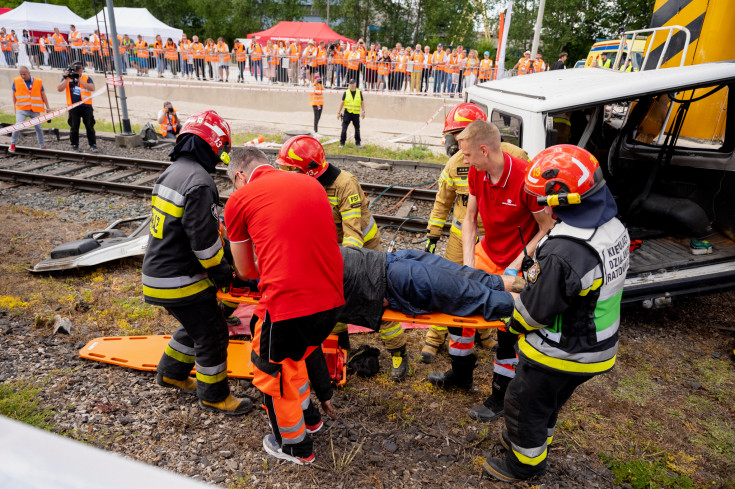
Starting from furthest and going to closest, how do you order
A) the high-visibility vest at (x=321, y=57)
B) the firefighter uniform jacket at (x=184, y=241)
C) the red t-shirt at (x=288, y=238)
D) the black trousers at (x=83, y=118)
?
the high-visibility vest at (x=321, y=57)
the black trousers at (x=83, y=118)
the firefighter uniform jacket at (x=184, y=241)
the red t-shirt at (x=288, y=238)

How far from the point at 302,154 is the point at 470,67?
15.6 meters

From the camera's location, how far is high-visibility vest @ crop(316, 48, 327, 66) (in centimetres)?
1884

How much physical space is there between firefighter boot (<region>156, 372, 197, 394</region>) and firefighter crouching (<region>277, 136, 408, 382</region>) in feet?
4.00

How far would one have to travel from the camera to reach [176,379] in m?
3.76

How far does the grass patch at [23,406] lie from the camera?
10.6 feet

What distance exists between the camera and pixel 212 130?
330cm

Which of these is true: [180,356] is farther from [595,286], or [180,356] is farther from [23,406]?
[595,286]

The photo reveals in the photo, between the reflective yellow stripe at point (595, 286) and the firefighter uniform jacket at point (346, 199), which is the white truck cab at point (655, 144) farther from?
the reflective yellow stripe at point (595, 286)

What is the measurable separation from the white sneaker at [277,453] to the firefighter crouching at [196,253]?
459mm

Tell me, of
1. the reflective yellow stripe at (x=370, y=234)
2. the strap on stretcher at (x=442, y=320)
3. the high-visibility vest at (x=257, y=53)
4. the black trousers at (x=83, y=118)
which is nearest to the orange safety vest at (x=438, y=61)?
the high-visibility vest at (x=257, y=53)

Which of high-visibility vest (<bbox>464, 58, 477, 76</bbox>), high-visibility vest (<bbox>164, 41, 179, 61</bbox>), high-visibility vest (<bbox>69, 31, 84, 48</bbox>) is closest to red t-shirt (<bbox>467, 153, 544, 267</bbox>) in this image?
high-visibility vest (<bbox>464, 58, 477, 76</bbox>)

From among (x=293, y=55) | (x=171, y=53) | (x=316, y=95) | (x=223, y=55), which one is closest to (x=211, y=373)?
(x=316, y=95)

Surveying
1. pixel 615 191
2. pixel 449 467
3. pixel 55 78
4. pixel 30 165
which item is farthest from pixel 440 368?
pixel 55 78

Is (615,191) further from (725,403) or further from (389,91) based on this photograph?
(389,91)
